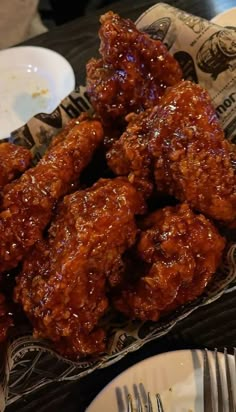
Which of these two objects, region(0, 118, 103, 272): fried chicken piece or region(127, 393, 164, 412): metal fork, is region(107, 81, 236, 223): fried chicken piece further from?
region(127, 393, 164, 412): metal fork

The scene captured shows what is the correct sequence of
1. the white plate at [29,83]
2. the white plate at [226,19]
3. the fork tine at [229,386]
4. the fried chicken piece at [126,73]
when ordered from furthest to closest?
the white plate at [29,83], the white plate at [226,19], the fried chicken piece at [126,73], the fork tine at [229,386]

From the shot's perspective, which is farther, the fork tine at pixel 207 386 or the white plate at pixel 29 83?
the white plate at pixel 29 83

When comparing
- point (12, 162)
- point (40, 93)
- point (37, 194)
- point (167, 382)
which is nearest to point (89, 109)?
point (12, 162)

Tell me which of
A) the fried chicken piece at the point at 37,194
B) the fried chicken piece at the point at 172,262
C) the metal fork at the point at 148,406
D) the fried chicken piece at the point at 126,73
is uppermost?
the fried chicken piece at the point at 126,73

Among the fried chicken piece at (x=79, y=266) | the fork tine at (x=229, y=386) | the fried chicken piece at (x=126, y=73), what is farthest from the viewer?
the fried chicken piece at (x=126, y=73)

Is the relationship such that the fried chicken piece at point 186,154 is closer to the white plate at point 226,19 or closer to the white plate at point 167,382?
the white plate at point 167,382

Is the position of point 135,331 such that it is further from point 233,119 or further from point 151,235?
point 233,119

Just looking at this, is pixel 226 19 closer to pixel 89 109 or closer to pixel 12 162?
pixel 89 109

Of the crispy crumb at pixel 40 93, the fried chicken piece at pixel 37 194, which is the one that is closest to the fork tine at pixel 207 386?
the fried chicken piece at pixel 37 194
